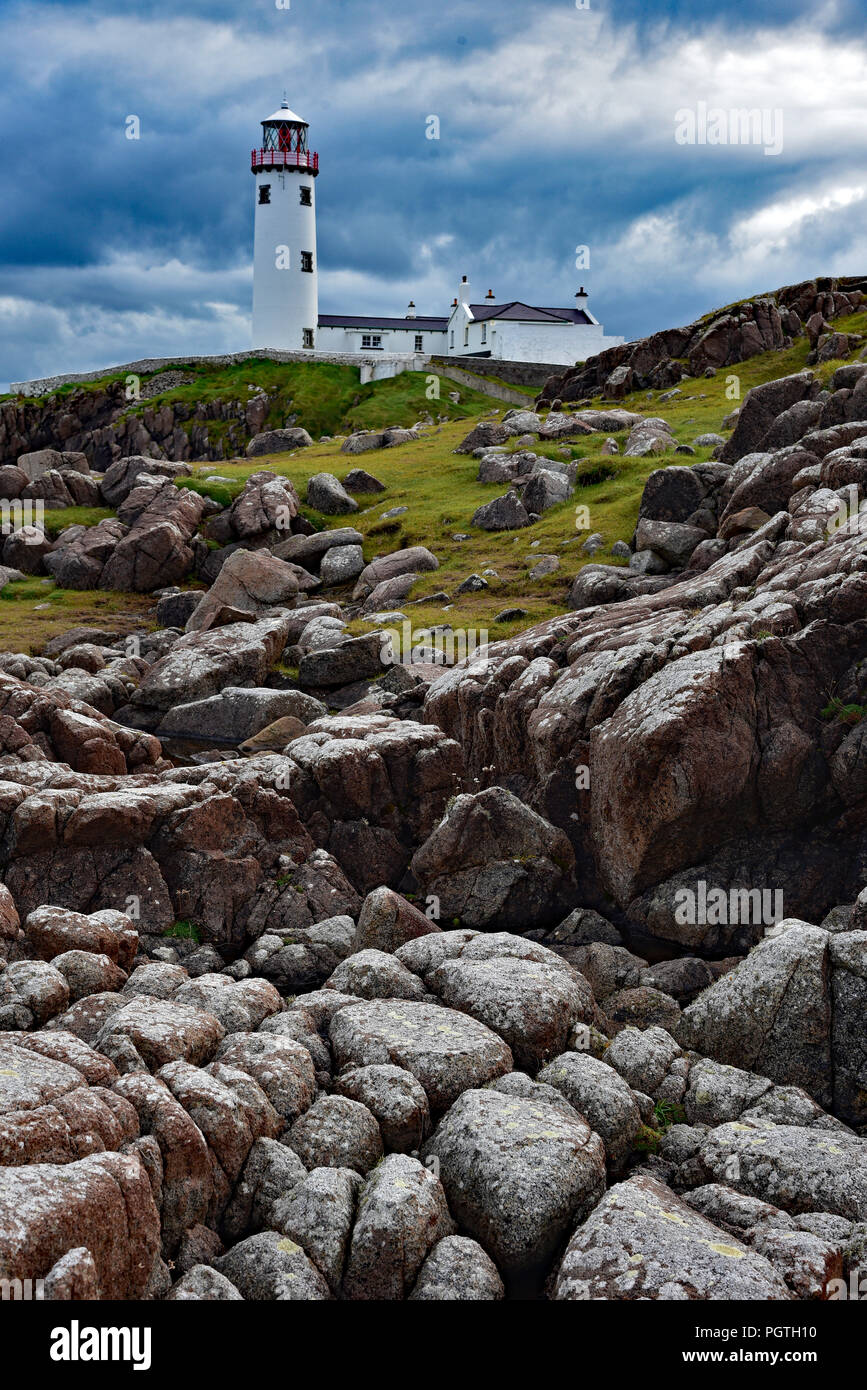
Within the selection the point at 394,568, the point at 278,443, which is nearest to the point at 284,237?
the point at 278,443

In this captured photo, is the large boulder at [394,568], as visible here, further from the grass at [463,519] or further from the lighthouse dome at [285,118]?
the lighthouse dome at [285,118]

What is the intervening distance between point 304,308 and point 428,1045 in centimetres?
12771

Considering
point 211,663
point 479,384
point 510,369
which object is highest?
point 510,369

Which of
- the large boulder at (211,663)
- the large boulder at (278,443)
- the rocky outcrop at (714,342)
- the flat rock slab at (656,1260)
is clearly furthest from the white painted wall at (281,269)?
the flat rock slab at (656,1260)

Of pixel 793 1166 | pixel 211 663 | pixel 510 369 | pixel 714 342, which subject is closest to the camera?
pixel 793 1166

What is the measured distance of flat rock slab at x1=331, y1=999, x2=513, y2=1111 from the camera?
666 inches

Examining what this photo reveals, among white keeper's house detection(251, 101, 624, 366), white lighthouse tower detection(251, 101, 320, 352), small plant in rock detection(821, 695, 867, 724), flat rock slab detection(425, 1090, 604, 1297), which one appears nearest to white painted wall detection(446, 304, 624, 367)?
white keeper's house detection(251, 101, 624, 366)

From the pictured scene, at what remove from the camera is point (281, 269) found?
13050cm

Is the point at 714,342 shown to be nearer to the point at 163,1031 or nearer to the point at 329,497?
the point at 329,497

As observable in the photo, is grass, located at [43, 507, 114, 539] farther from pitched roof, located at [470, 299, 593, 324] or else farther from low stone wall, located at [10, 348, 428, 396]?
pitched roof, located at [470, 299, 593, 324]

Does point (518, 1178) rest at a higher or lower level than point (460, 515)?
lower

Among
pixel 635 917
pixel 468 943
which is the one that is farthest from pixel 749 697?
pixel 468 943

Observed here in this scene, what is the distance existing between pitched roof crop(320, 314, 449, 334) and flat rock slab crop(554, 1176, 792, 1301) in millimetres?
132572
